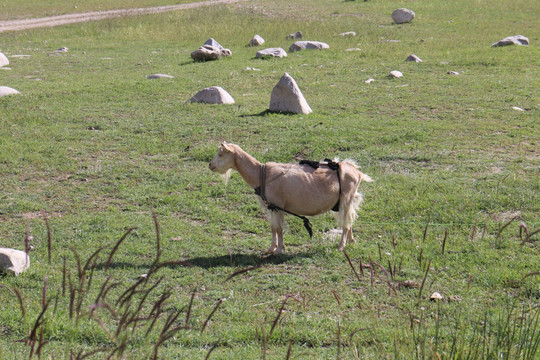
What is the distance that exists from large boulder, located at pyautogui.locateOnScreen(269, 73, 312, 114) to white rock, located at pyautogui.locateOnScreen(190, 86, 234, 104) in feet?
4.76

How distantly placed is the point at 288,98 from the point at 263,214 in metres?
5.45

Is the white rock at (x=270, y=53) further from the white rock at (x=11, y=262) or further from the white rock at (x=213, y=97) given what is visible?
the white rock at (x=11, y=262)

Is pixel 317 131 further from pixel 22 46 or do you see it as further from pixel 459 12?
A: pixel 459 12

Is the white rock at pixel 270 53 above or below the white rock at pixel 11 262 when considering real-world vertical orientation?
below

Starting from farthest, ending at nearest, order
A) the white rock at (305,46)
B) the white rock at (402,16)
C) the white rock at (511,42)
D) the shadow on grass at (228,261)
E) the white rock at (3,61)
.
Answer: the white rock at (402,16)
the white rock at (305,46)
the white rock at (511,42)
the white rock at (3,61)
the shadow on grass at (228,261)

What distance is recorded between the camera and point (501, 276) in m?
6.52

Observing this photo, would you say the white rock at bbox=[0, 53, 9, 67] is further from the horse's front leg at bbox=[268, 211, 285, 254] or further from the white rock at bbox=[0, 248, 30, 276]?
the horse's front leg at bbox=[268, 211, 285, 254]

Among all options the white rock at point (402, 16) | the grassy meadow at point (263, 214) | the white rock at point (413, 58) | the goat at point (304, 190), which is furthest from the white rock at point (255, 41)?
the goat at point (304, 190)

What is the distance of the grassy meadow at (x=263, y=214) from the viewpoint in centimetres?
485

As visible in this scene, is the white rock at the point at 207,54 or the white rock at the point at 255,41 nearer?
the white rock at the point at 207,54

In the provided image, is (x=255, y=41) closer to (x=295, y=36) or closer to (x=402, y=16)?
(x=295, y=36)

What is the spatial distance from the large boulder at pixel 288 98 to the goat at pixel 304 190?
6311 mm

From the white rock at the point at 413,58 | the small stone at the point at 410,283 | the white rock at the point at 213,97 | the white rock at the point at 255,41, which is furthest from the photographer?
the white rock at the point at 255,41

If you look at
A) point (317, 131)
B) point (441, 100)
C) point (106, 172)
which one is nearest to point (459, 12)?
point (441, 100)
